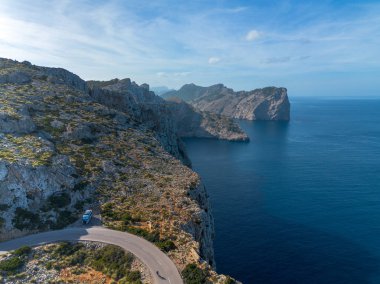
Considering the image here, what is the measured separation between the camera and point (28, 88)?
3484 inches

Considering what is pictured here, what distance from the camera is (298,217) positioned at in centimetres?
9131

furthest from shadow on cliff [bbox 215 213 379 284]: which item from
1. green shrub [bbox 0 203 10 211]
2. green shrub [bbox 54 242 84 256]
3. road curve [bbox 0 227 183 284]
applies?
green shrub [bbox 0 203 10 211]

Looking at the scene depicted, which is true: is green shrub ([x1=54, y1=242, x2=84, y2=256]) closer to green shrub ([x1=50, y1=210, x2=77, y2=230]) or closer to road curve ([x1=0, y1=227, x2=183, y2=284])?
road curve ([x1=0, y1=227, x2=183, y2=284])

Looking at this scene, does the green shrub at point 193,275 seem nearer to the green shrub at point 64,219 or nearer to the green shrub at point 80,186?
the green shrub at point 64,219

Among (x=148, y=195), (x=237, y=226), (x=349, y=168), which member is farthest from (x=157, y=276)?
(x=349, y=168)

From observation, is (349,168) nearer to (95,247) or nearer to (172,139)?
(172,139)

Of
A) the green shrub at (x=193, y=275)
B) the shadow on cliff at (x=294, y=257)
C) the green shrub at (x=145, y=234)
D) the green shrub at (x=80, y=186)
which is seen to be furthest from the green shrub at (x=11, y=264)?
the shadow on cliff at (x=294, y=257)

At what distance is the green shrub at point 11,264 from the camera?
3894 cm

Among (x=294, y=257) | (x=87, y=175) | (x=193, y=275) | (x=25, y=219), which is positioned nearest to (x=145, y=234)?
(x=193, y=275)

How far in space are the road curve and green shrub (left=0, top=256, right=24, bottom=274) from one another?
295 cm

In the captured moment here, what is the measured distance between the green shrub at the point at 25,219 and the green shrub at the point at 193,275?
2464 cm

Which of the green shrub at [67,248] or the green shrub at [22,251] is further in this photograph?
the green shrub at [67,248]

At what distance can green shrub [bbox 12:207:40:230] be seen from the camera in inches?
1879

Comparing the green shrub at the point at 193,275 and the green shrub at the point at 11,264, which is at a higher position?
the green shrub at the point at 193,275
